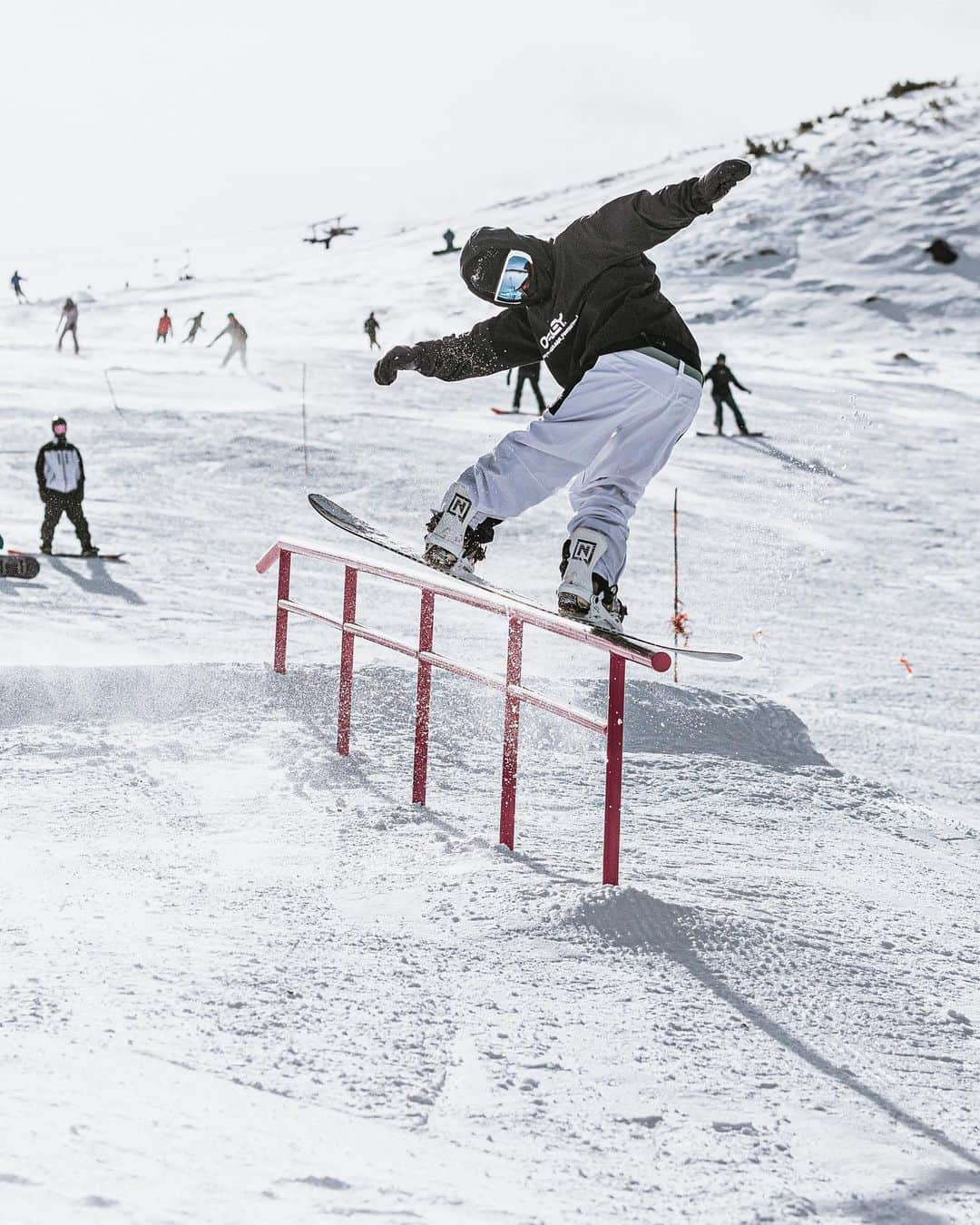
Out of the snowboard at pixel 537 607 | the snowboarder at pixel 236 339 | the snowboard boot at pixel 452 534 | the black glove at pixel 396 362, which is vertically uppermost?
the snowboarder at pixel 236 339

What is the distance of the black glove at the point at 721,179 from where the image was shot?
10.5 ft

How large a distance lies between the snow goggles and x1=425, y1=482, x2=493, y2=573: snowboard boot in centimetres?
58

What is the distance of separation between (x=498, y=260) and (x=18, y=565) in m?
8.16

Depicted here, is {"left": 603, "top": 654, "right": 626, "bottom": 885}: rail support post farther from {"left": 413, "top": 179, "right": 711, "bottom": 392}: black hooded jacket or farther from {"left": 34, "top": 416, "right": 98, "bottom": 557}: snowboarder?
{"left": 34, "top": 416, "right": 98, "bottom": 557}: snowboarder

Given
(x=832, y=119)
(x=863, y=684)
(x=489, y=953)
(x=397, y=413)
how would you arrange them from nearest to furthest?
(x=489, y=953) < (x=863, y=684) < (x=397, y=413) < (x=832, y=119)

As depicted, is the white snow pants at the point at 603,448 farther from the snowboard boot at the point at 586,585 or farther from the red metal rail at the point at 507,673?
the red metal rail at the point at 507,673

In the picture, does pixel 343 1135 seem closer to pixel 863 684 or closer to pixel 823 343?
pixel 863 684

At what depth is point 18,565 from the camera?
10.9m

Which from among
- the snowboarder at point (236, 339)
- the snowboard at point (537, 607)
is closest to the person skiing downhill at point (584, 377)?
the snowboard at point (537, 607)

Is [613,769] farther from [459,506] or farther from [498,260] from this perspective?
[498,260]

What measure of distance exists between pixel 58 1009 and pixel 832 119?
45.7 meters

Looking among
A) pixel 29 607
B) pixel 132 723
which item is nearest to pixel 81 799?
pixel 132 723

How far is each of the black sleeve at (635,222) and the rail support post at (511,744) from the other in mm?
1550

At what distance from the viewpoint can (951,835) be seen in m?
6.53
